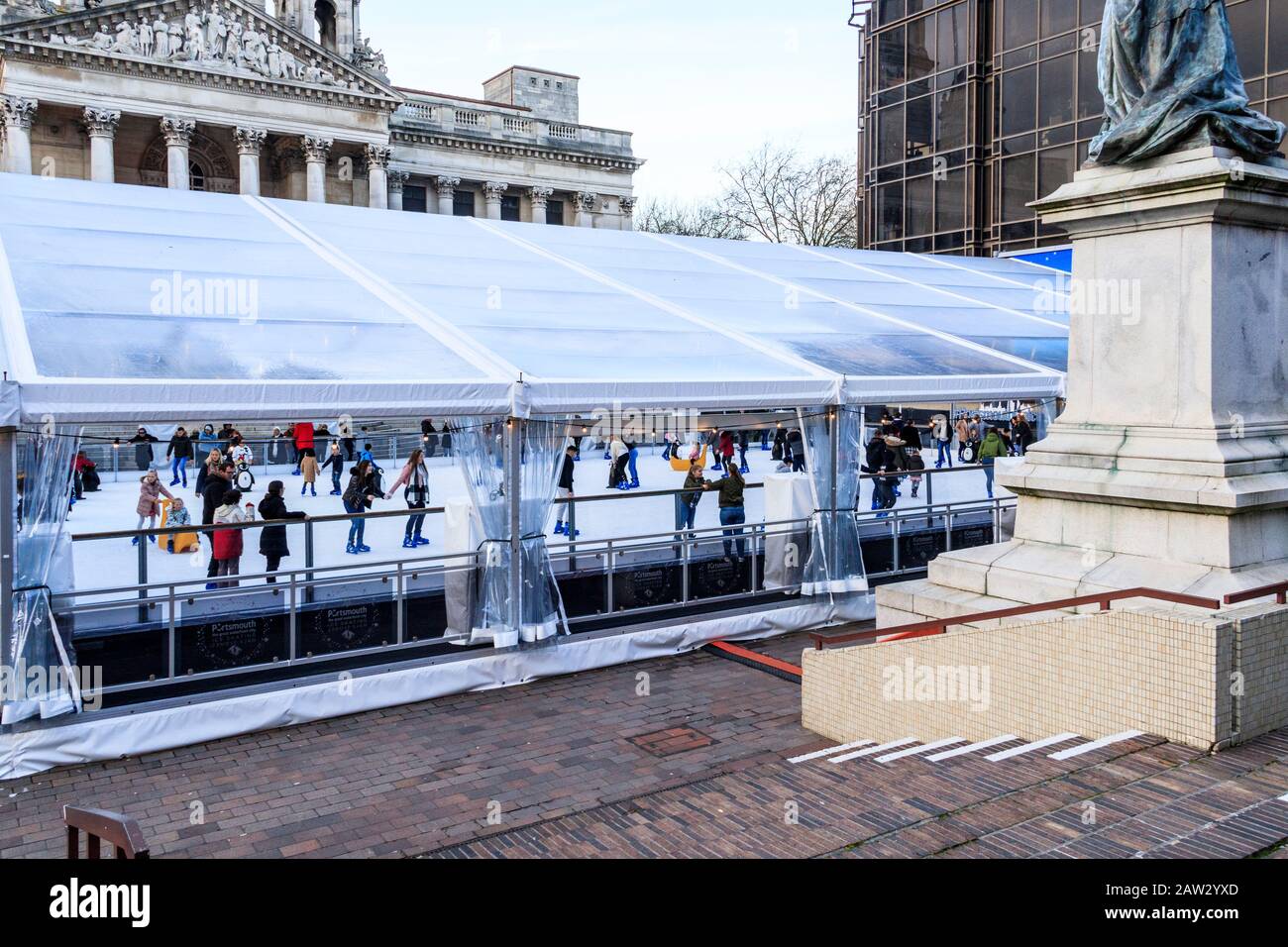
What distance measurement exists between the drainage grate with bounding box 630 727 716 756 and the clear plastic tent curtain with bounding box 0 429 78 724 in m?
4.23

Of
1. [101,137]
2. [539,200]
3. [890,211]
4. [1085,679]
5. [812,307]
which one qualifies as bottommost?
[1085,679]

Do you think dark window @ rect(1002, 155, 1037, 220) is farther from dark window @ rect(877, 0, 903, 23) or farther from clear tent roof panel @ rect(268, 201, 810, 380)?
clear tent roof panel @ rect(268, 201, 810, 380)

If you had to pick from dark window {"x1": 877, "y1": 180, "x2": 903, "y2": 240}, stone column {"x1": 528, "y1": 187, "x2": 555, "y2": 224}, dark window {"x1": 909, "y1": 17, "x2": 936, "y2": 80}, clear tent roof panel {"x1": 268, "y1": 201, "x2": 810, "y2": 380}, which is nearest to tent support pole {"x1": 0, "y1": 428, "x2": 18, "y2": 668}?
clear tent roof panel {"x1": 268, "y1": 201, "x2": 810, "y2": 380}

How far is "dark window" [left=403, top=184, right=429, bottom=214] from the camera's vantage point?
6200cm

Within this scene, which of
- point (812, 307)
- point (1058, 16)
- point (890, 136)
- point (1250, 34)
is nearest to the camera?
point (812, 307)

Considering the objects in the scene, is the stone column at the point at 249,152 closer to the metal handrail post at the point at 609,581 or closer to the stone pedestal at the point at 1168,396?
the metal handrail post at the point at 609,581

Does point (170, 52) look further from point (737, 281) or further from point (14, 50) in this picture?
point (737, 281)

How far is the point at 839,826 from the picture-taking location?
519cm

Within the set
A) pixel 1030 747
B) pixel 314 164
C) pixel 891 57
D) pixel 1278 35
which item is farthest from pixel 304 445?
pixel 314 164

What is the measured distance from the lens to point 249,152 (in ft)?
170

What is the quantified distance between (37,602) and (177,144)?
47470 millimetres

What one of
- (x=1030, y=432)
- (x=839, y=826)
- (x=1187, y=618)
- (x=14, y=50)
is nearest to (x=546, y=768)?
(x=839, y=826)

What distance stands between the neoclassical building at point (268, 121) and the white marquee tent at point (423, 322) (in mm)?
36588

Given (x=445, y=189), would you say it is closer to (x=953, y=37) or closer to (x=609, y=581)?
(x=953, y=37)
